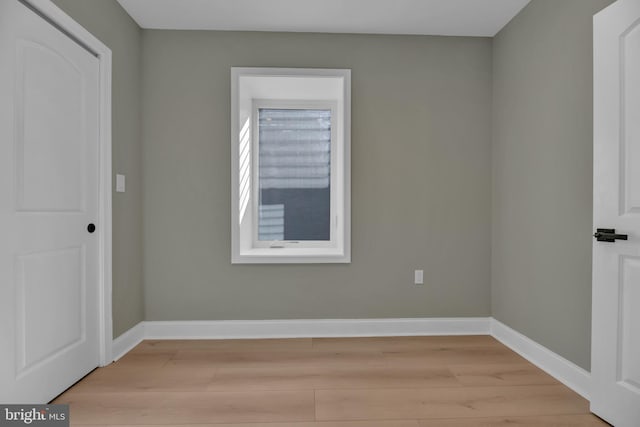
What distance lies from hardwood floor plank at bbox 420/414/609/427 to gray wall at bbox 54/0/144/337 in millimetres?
2166

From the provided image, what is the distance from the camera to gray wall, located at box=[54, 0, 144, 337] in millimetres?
2549

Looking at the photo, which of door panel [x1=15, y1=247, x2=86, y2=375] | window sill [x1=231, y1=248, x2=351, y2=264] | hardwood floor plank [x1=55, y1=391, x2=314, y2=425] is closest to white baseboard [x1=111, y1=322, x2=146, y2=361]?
door panel [x1=15, y1=247, x2=86, y2=375]

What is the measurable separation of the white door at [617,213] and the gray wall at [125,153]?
285cm

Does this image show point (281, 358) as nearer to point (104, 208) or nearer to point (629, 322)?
point (104, 208)

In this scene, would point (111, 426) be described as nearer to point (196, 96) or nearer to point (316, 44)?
point (196, 96)

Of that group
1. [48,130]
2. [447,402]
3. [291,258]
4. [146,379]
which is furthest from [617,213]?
[48,130]

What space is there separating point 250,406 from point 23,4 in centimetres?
227

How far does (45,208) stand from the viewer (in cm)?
193

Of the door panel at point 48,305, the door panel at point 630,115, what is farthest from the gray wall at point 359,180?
the door panel at point 630,115

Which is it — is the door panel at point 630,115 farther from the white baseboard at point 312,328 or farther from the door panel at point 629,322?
the white baseboard at point 312,328

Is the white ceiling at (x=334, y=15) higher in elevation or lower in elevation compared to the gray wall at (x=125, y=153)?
higher

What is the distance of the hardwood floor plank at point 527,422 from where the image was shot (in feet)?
5.97

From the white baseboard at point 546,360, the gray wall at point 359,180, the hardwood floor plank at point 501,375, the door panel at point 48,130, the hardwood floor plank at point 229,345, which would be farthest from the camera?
the gray wall at point 359,180

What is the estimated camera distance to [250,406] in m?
1.97
